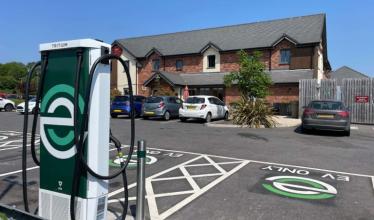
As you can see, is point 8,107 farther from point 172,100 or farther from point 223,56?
point 223,56

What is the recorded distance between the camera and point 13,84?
92250mm

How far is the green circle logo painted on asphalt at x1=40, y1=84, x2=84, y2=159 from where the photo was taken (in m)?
3.44

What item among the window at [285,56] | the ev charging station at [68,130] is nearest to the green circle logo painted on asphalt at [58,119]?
the ev charging station at [68,130]

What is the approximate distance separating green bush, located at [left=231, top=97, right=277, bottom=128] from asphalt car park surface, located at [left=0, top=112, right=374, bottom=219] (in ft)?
20.7

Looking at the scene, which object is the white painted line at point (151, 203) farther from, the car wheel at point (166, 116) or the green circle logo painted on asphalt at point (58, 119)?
the car wheel at point (166, 116)

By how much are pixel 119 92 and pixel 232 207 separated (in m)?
29.8

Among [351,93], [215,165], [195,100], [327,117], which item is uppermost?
[351,93]

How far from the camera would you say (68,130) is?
3463mm

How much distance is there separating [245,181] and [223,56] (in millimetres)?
26416

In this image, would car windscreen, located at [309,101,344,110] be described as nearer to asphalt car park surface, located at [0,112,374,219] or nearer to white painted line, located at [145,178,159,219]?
asphalt car park surface, located at [0,112,374,219]

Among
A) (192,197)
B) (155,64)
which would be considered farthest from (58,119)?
(155,64)

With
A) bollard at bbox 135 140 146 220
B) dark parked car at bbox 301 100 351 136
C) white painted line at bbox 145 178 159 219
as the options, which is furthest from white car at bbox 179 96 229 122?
bollard at bbox 135 140 146 220

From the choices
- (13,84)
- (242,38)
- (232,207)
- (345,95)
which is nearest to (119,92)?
(242,38)

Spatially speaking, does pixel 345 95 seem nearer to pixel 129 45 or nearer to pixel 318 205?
pixel 318 205
